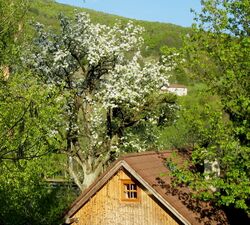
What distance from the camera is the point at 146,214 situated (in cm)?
2417

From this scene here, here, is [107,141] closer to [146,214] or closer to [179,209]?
[146,214]

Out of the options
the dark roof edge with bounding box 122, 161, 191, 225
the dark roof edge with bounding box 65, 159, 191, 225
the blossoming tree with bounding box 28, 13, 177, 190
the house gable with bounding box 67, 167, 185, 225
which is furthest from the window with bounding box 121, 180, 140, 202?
the blossoming tree with bounding box 28, 13, 177, 190

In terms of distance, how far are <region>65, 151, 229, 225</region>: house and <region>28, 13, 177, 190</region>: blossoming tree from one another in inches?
234

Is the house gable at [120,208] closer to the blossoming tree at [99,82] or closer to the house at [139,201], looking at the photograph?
the house at [139,201]

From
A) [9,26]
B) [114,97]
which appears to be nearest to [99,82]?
[114,97]

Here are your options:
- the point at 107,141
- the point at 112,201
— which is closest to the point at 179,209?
the point at 112,201

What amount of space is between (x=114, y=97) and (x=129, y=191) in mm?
7419

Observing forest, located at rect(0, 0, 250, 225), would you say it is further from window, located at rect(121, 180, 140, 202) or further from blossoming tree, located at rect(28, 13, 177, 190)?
window, located at rect(121, 180, 140, 202)

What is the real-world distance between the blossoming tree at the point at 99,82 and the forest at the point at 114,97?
71 millimetres

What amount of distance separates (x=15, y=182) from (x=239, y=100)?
11.4m

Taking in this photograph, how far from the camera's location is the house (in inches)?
894

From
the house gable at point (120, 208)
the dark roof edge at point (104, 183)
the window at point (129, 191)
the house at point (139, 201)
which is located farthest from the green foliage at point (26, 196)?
the window at point (129, 191)

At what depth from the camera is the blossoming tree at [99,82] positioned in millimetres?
31453

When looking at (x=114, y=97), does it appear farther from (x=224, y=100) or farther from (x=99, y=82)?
(x=224, y=100)
